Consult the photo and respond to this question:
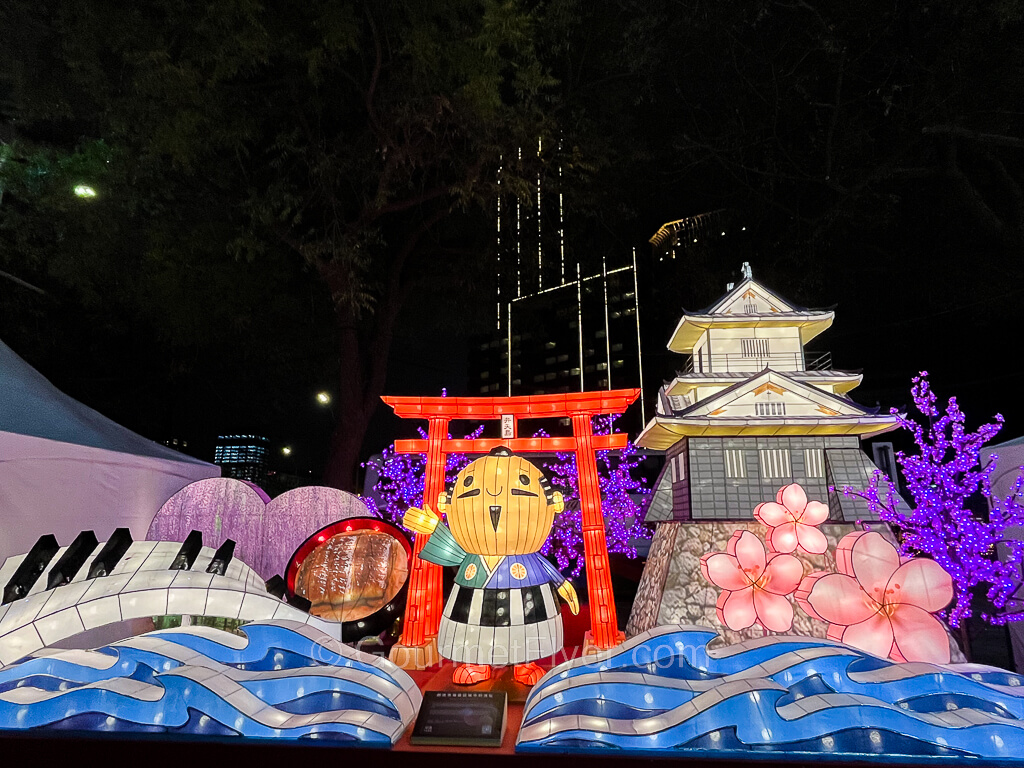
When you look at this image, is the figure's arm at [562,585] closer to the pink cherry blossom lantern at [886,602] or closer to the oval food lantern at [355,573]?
the pink cherry blossom lantern at [886,602]

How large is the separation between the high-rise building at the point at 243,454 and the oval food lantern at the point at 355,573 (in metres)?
12.1

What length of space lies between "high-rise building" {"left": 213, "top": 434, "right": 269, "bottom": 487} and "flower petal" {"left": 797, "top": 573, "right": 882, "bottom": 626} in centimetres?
1596

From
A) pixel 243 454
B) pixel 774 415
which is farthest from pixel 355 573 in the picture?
pixel 243 454

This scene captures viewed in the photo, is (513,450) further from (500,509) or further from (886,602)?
(886,602)

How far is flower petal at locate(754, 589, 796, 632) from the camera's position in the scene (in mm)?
4586

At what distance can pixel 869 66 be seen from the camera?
941 centimetres

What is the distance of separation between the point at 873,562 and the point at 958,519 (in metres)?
2.62

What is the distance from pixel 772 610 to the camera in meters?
4.62

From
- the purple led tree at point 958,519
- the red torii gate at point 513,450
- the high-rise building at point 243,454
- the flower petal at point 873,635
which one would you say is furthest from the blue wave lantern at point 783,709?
the high-rise building at point 243,454

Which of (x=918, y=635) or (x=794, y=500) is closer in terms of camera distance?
(x=918, y=635)

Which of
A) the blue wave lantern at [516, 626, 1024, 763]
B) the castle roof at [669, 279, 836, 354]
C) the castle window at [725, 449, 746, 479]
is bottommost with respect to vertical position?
the blue wave lantern at [516, 626, 1024, 763]

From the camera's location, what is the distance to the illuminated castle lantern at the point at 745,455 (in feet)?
21.3

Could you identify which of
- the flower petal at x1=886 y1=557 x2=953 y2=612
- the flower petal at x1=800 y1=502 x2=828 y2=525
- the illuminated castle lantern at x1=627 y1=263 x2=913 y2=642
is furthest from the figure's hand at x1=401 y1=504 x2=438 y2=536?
the flower petal at x1=886 y1=557 x2=953 y2=612

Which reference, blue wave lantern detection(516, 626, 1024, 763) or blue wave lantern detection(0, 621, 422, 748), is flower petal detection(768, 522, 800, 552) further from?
blue wave lantern detection(0, 621, 422, 748)
